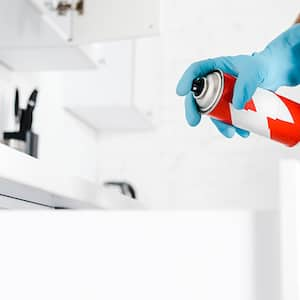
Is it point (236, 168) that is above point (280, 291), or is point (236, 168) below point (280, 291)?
above

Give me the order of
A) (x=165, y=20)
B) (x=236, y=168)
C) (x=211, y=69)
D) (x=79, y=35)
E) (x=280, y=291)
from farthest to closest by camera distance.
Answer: (x=236, y=168), (x=79, y=35), (x=165, y=20), (x=211, y=69), (x=280, y=291)

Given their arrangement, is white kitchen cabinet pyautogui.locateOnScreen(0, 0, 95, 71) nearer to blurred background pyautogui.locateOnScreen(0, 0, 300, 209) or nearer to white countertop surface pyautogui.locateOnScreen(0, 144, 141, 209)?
blurred background pyautogui.locateOnScreen(0, 0, 300, 209)

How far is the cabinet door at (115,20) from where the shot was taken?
119cm

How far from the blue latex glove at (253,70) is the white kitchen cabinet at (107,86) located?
2.79 ft

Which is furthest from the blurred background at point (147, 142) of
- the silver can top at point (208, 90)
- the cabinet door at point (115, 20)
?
the silver can top at point (208, 90)

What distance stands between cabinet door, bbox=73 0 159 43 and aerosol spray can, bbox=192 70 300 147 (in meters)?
0.48

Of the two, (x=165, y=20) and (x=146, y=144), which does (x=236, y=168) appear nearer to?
(x=146, y=144)

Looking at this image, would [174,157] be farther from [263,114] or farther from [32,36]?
[263,114]

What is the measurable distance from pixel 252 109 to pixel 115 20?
0.59 meters

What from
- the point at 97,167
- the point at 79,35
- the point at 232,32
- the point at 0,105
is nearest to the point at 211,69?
the point at 232,32

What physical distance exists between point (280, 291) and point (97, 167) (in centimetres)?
162

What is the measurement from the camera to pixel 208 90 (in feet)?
2.29

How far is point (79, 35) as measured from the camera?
4.19 ft

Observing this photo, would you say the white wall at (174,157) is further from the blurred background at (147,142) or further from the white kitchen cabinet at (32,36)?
the white kitchen cabinet at (32,36)
